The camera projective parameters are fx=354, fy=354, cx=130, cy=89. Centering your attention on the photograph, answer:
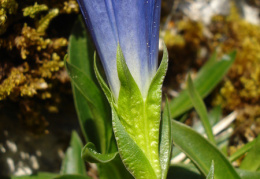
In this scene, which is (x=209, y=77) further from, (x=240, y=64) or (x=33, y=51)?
(x=33, y=51)

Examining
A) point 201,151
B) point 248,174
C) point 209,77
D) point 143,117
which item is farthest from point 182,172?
point 209,77

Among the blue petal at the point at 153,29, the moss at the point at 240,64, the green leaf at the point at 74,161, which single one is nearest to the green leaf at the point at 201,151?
the blue petal at the point at 153,29

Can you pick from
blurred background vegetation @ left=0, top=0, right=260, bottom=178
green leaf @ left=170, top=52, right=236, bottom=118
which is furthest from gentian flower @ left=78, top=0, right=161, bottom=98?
green leaf @ left=170, top=52, right=236, bottom=118

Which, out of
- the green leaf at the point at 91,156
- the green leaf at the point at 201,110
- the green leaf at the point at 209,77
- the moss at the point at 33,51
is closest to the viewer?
the green leaf at the point at 91,156

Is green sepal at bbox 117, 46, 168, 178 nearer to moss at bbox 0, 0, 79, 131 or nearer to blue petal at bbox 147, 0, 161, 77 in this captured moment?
blue petal at bbox 147, 0, 161, 77

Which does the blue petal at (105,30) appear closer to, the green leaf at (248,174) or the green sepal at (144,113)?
the green sepal at (144,113)

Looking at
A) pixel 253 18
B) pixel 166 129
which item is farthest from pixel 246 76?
pixel 166 129
